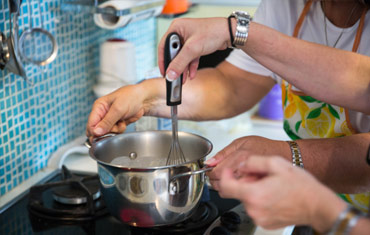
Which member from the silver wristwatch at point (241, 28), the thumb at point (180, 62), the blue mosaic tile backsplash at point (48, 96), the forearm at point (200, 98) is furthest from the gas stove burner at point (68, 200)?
the silver wristwatch at point (241, 28)

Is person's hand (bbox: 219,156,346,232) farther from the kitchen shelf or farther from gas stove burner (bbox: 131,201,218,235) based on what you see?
the kitchen shelf

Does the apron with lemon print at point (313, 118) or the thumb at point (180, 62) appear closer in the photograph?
the thumb at point (180, 62)

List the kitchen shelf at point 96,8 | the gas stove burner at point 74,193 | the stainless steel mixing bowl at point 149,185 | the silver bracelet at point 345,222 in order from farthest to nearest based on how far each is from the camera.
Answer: the kitchen shelf at point 96,8, the gas stove burner at point 74,193, the stainless steel mixing bowl at point 149,185, the silver bracelet at point 345,222

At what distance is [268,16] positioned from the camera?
1.23 meters

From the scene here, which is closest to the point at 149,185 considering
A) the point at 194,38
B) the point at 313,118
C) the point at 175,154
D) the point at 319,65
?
the point at 175,154

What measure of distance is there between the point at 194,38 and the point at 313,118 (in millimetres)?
481

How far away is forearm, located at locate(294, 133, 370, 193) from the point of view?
39.4 inches

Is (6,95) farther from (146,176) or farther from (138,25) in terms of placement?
(138,25)

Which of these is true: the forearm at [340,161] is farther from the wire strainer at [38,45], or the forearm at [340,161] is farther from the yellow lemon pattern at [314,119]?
the wire strainer at [38,45]

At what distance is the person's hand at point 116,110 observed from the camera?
1.06 m

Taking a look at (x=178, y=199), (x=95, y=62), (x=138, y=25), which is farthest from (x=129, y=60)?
(x=178, y=199)

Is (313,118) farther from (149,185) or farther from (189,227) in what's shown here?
(149,185)

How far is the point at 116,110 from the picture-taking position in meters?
1.07

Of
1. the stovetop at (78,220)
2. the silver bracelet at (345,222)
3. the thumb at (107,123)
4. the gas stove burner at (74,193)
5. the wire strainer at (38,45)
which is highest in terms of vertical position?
the wire strainer at (38,45)
